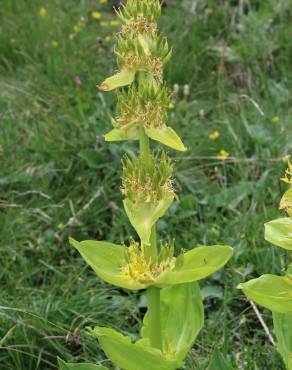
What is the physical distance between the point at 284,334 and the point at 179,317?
1.25ft

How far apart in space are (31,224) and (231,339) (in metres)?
1.25

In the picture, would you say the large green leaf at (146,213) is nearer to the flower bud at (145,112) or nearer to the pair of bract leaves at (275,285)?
the flower bud at (145,112)

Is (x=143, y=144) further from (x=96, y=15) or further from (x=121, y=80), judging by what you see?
(x=96, y=15)

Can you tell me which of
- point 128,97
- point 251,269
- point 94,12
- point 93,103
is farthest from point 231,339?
point 94,12

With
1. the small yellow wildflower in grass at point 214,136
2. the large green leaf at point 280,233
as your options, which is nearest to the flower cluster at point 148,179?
the large green leaf at point 280,233

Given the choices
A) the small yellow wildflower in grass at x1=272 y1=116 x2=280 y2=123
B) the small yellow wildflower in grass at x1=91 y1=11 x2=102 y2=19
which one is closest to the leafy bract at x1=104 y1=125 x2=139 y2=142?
the small yellow wildflower in grass at x1=272 y1=116 x2=280 y2=123

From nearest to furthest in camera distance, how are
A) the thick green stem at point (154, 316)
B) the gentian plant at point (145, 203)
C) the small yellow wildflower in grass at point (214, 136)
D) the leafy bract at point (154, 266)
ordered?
the gentian plant at point (145, 203) → the leafy bract at point (154, 266) → the thick green stem at point (154, 316) → the small yellow wildflower in grass at point (214, 136)

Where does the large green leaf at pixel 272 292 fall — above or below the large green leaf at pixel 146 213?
below

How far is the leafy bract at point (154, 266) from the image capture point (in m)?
2.14

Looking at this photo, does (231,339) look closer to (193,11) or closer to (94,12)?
(193,11)

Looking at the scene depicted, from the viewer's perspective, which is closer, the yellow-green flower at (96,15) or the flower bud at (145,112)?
the flower bud at (145,112)

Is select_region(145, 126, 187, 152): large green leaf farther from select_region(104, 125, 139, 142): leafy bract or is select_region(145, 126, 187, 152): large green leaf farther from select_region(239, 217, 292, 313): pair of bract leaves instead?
select_region(239, 217, 292, 313): pair of bract leaves

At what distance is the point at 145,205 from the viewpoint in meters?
2.14

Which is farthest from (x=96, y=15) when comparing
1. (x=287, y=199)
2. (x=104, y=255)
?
(x=287, y=199)
